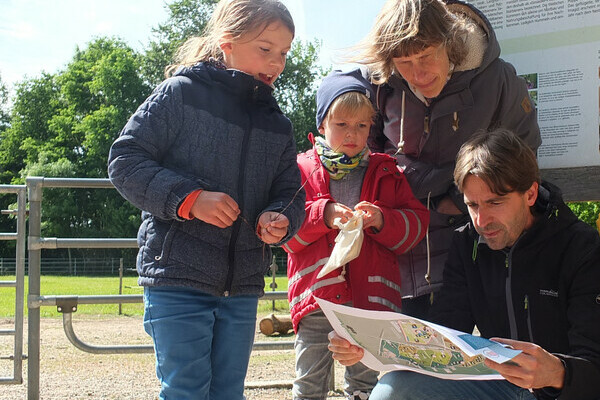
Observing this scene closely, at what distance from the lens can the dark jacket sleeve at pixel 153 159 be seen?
2.30 meters

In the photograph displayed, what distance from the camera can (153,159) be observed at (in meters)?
2.45

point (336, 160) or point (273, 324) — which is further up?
point (336, 160)

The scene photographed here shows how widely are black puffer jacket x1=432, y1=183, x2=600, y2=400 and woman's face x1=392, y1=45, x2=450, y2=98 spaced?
57 cm

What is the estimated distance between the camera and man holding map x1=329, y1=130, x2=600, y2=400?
7.29 ft

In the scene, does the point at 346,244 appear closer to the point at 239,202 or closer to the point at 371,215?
the point at 371,215

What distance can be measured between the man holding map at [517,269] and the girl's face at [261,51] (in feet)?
2.47

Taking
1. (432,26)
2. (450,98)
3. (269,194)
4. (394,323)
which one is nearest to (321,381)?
(269,194)

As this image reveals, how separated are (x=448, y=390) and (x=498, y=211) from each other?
59 cm

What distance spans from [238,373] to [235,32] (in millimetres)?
1200

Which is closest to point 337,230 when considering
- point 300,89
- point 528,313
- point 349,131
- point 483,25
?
point 349,131

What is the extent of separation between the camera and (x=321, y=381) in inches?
115

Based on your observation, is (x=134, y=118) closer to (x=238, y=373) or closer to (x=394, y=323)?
(x=238, y=373)

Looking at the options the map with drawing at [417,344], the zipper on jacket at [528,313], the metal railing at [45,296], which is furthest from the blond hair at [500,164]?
the metal railing at [45,296]

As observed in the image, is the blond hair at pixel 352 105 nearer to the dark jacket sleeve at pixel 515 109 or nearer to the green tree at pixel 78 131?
the dark jacket sleeve at pixel 515 109
